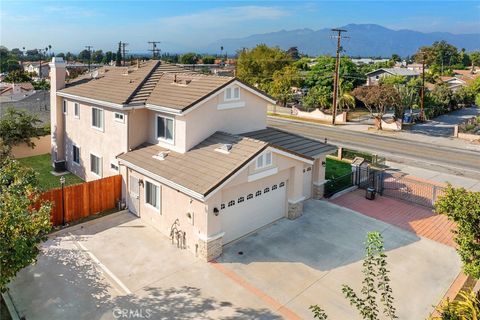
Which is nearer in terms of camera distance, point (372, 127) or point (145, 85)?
point (145, 85)

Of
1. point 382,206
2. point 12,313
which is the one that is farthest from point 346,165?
point 12,313

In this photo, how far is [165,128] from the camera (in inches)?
784

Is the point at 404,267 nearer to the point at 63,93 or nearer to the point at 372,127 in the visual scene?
the point at 63,93

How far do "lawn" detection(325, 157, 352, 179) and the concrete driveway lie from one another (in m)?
7.67

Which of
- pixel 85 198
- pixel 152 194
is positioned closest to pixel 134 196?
pixel 152 194

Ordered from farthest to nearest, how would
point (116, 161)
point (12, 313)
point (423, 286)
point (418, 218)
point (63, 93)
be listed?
point (63, 93) → point (116, 161) → point (418, 218) → point (423, 286) → point (12, 313)

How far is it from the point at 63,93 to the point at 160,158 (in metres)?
12.0

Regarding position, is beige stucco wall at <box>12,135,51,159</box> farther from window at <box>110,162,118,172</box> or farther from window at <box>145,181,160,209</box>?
window at <box>145,181,160,209</box>

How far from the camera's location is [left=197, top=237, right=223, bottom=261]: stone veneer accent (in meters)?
15.2

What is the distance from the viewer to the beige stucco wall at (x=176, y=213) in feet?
50.9

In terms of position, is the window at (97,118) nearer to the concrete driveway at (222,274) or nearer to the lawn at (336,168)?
the concrete driveway at (222,274)

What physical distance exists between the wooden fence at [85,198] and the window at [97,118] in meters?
4.53

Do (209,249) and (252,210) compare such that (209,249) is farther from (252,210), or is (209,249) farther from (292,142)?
(292,142)

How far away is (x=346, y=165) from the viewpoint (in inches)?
1131
